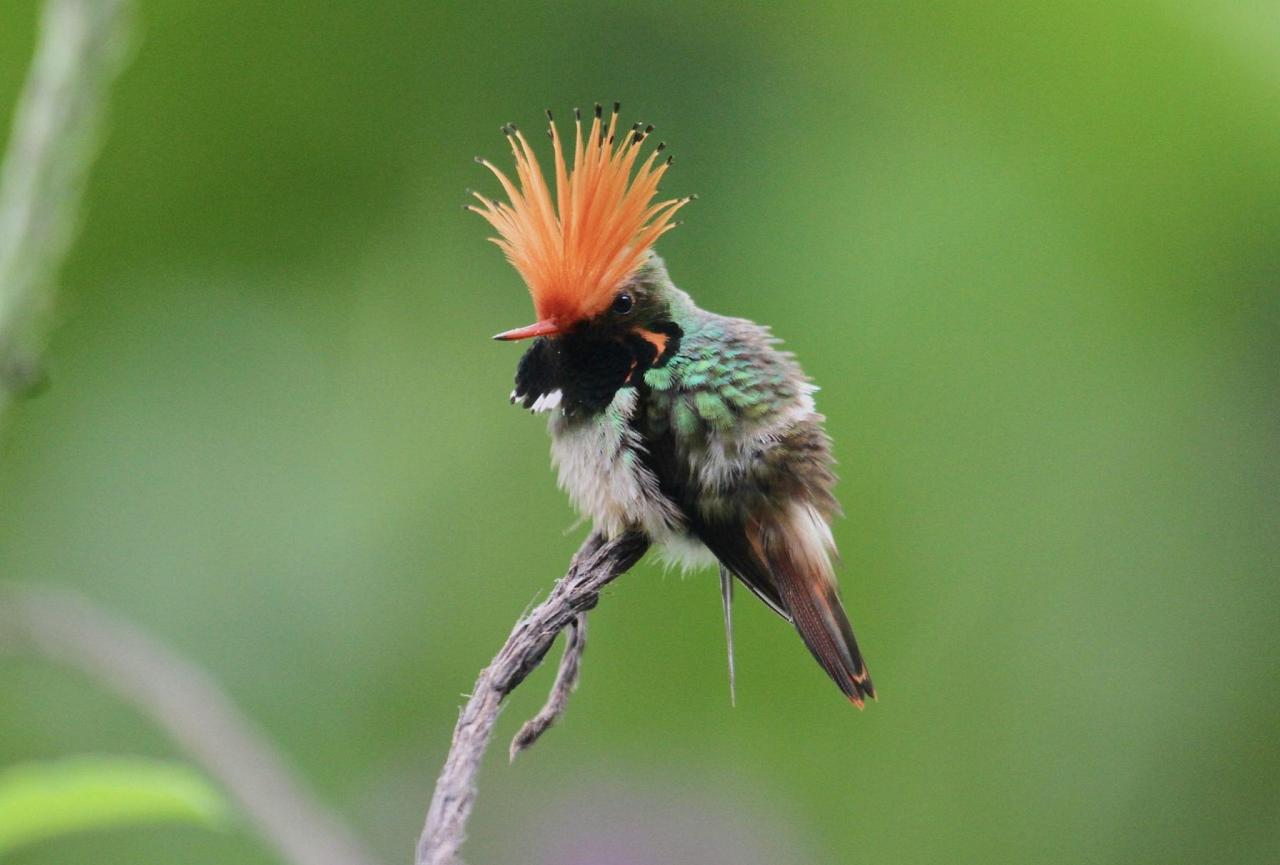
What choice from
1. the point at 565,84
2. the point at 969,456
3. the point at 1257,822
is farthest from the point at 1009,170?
the point at 1257,822

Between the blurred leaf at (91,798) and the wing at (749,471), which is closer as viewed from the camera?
the blurred leaf at (91,798)

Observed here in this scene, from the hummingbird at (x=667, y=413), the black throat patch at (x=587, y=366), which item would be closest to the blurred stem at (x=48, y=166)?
the hummingbird at (x=667, y=413)

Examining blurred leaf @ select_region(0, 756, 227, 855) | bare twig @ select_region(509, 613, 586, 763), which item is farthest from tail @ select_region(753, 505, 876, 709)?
blurred leaf @ select_region(0, 756, 227, 855)

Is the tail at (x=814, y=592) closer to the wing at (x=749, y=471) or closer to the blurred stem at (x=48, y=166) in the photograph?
the wing at (x=749, y=471)

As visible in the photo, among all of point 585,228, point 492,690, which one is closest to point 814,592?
point 585,228

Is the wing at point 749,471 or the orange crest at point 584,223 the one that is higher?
the orange crest at point 584,223

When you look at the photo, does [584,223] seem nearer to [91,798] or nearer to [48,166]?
[48,166]

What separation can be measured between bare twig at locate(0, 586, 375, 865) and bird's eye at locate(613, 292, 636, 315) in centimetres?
92

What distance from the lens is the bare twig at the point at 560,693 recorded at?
1.30m

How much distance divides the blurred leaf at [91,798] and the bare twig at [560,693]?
281 millimetres

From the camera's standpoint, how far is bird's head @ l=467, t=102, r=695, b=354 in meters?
1.91

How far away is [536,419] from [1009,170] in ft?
5.74

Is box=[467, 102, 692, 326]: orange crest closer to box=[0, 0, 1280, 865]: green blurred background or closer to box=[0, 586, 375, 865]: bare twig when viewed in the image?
box=[0, 586, 375, 865]: bare twig

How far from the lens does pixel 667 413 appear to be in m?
2.17
